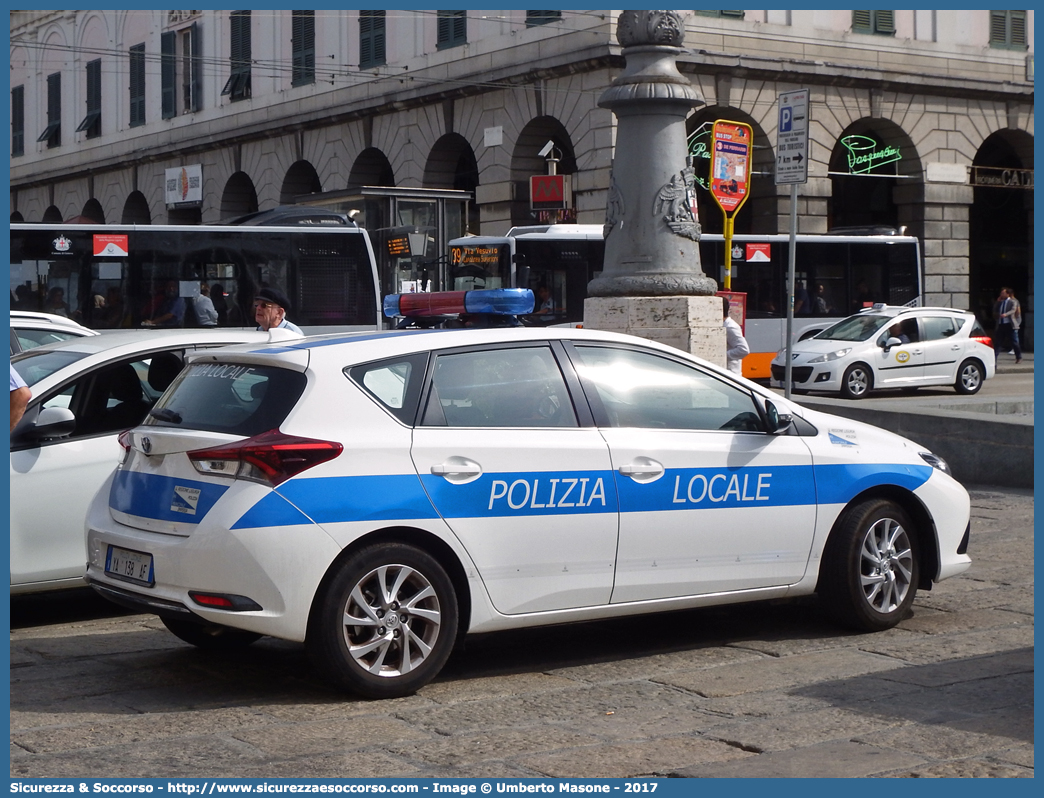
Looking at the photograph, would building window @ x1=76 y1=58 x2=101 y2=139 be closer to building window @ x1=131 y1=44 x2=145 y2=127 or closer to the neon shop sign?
building window @ x1=131 y1=44 x2=145 y2=127

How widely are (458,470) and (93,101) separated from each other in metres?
44.1

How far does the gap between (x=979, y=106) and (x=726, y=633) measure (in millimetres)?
30445

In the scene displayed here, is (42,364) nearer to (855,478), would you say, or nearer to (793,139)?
(855,478)

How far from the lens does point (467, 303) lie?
30.1ft

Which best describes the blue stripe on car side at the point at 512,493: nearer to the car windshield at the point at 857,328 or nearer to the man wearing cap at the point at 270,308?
the man wearing cap at the point at 270,308

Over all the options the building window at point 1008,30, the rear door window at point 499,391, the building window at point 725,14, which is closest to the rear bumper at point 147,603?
the rear door window at point 499,391

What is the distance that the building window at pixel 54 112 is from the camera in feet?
160

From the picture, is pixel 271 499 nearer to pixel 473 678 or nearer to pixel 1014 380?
pixel 473 678

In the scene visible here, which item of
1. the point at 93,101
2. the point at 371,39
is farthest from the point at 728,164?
the point at 93,101

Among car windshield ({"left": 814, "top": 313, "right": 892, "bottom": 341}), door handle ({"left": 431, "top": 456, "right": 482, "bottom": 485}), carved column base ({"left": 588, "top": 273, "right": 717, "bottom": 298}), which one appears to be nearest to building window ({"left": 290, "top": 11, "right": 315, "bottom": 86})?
car windshield ({"left": 814, "top": 313, "right": 892, "bottom": 341})

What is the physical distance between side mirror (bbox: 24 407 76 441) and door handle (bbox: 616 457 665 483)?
2.65 meters

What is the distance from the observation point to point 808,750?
16.3 feet

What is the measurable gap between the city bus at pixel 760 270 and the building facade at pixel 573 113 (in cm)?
194

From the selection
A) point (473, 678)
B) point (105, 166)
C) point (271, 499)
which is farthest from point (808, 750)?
point (105, 166)
